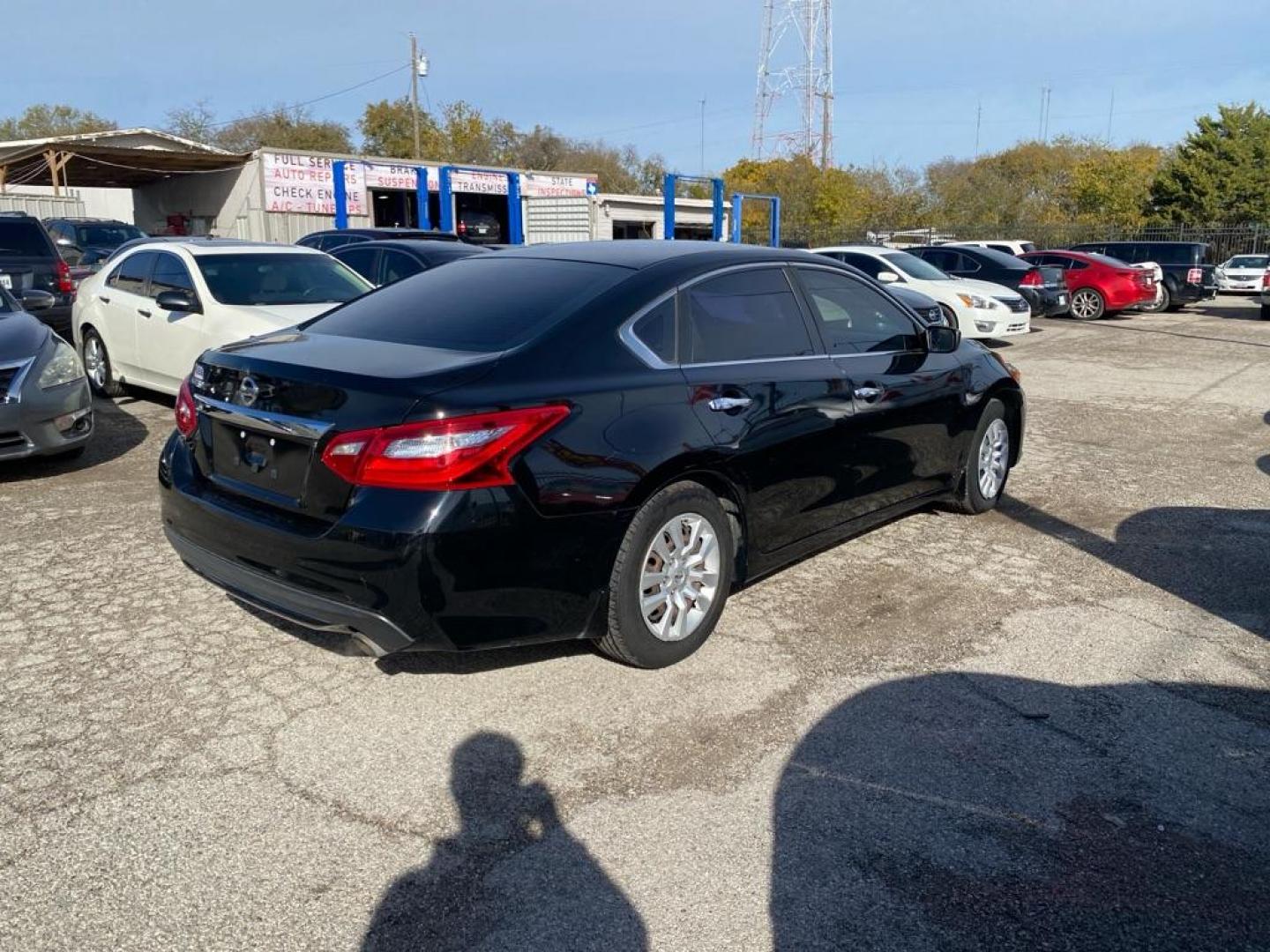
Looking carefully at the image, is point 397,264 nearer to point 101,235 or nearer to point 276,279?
point 276,279

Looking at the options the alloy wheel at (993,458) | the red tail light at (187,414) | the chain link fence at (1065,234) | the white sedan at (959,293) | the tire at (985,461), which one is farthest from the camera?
the chain link fence at (1065,234)

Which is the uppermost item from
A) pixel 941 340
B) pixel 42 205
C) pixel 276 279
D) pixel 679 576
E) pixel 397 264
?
pixel 42 205

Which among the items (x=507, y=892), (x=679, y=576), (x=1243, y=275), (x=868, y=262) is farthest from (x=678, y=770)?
(x=1243, y=275)

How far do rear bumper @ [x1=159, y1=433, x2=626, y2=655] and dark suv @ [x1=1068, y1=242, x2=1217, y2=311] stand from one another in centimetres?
2213

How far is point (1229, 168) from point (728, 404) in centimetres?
4555

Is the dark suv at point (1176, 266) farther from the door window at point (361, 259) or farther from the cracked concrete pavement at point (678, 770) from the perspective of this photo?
the cracked concrete pavement at point (678, 770)

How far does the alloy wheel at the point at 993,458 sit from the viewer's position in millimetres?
6164

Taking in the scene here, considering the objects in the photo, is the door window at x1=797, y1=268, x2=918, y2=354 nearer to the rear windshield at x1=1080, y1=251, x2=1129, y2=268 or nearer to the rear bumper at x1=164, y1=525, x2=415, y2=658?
the rear bumper at x1=164, y1=525, x2=415, y2=658

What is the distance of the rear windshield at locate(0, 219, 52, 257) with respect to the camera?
1211cm

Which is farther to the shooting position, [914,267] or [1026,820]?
[914,267]

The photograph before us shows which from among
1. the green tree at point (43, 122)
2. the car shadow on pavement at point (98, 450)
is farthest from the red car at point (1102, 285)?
the green tree at point (43, 122)

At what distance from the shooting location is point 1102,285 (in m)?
20.9

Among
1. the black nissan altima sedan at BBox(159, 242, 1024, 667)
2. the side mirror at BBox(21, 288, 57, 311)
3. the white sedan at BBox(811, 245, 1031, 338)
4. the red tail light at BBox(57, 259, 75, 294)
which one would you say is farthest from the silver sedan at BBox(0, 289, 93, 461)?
the white sedan at BBox(811, 245, 1031, 338)

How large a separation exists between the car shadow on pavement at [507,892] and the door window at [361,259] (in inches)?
357
